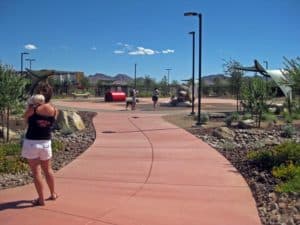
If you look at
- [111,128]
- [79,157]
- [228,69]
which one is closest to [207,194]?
[79,157]

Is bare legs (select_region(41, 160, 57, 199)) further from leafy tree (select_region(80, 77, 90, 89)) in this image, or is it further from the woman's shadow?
leafy tree (select_region(80, 77, 90, 89))

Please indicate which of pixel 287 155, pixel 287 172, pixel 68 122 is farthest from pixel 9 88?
pixel 287 172

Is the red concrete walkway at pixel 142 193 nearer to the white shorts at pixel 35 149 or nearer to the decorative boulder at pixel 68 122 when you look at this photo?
the white shorts at pixel 35 149

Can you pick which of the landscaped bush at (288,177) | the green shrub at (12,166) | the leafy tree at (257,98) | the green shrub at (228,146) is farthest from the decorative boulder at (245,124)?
the green shrub at (12,166)

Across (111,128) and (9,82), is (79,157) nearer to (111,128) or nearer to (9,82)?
(9,82)

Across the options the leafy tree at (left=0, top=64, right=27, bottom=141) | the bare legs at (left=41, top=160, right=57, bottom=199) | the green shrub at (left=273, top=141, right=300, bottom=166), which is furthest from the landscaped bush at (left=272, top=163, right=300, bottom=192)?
the leafy tree at (left=0, top=64, right=27, bottom=141)

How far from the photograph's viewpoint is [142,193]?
24.1ft

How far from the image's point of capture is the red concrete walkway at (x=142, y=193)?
6051 mm

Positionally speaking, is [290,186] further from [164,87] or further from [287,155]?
[164,87]

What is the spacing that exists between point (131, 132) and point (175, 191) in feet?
27.6

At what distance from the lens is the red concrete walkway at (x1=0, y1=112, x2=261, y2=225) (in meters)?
6.05

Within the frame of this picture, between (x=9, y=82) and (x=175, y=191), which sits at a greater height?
(x=9, y=82)

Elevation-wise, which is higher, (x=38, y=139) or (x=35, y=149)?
(x=38, y=139)

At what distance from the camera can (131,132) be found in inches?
624
